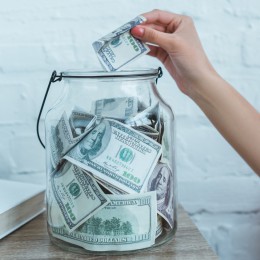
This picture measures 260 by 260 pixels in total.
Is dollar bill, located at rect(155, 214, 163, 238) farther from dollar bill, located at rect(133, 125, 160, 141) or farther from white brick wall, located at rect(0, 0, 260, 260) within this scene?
white brick wall, located at rect(0, 0, 260, 260)

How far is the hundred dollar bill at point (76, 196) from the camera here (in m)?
0.66

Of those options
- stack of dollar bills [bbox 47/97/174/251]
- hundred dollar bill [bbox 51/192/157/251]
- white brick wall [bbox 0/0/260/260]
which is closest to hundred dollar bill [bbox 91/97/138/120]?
stack of dollar bills [bbox 47/97/174/251]

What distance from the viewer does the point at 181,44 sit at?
729 millimetres

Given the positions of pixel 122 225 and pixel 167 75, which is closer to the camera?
Answer: pixel 122 225

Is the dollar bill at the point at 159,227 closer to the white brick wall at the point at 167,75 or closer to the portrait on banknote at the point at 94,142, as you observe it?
the portrait on banknote at the point at 94,142

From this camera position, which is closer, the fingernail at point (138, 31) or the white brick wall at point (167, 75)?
the fingernail at point (138, 31)

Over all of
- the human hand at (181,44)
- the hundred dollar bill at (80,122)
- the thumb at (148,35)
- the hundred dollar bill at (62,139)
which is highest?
the thumb at (148,35)

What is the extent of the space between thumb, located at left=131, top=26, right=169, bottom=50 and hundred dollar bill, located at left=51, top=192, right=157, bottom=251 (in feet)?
0.72

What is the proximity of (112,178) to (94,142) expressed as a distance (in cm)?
6

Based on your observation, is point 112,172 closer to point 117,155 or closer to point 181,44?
point 117,155

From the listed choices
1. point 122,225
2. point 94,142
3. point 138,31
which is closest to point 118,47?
point 138,31

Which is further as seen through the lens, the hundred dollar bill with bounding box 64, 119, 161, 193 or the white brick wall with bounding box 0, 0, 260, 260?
the white brick wall with bounding box 0, 0, 260, 260

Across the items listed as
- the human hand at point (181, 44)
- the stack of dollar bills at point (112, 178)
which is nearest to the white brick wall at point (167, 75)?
the human hand at point (181, 44)

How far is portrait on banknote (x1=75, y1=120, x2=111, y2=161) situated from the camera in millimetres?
672
